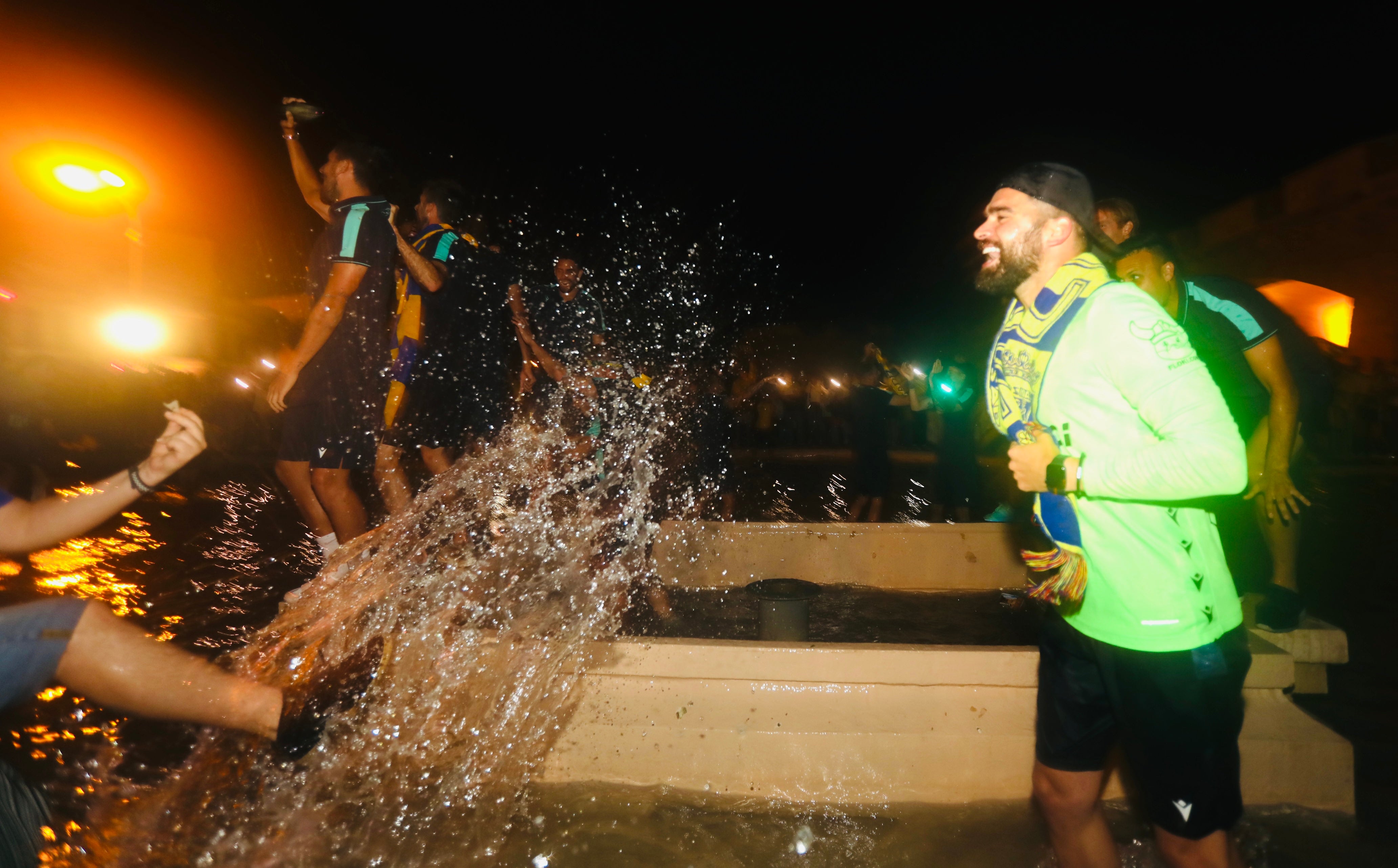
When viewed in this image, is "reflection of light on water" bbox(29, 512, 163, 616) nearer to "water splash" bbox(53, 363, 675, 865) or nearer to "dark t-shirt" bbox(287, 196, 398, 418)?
"water splash" bbox(53, 363, 675, 865)

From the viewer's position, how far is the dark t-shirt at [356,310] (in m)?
3.35

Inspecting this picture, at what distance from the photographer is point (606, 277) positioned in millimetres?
7164

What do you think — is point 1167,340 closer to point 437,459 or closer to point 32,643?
point 32,643

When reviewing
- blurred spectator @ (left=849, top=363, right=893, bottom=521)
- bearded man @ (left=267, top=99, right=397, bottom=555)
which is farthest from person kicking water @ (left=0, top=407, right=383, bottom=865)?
blurred spectator @ (left=849, top=363, right=893, bottom=521)

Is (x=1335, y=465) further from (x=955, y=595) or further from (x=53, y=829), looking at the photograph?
(x=53, y=829)

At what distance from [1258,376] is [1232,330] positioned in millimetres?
234

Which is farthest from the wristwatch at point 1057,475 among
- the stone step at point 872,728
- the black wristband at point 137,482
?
the black wristband at point 137,482

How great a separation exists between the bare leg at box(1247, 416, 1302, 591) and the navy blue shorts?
4.41 m

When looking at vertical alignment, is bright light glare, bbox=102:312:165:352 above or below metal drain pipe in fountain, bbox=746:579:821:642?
above

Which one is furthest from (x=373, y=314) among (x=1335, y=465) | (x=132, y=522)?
(x=1335, y=465)

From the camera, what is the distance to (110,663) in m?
1.92

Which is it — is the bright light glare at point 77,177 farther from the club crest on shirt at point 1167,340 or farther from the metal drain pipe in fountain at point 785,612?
the club crest on shirt at point 1167,340

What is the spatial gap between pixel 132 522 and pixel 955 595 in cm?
Answer: 746

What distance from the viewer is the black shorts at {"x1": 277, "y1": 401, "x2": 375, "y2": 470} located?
3287mm
